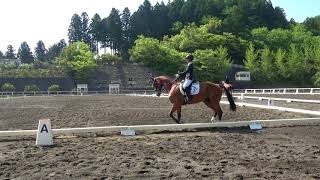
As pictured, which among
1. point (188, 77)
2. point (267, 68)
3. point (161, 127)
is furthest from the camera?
point (267, 68)

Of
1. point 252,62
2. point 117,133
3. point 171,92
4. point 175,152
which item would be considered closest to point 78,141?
point 117,133

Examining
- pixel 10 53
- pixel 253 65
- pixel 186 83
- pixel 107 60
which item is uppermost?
pixel 10 53

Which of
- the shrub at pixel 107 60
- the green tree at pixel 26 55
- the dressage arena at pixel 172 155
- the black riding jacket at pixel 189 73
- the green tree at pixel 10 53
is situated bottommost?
the dressage arena at pixel 172 155

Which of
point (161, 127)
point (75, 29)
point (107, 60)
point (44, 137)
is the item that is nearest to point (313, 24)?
point (75, 29)

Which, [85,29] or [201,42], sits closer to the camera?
[201,42]

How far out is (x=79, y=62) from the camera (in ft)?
317

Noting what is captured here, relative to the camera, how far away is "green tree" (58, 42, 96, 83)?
93.0 m

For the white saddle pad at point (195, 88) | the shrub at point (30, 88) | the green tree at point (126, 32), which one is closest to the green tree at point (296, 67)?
the shrub at point (30, 88)

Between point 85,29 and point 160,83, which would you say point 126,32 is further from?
point 160,83

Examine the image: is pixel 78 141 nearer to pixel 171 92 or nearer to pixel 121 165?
pixel 121 165

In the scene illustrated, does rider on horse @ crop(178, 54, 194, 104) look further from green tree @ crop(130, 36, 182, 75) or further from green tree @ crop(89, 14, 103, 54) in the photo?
green tree @ crop(89, 14, 103, 54)

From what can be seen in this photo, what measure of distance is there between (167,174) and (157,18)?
152 m

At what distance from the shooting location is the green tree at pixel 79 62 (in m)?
93.0

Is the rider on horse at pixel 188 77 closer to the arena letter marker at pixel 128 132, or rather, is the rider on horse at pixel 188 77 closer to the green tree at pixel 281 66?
the arena letter marker at pixel 128 132
